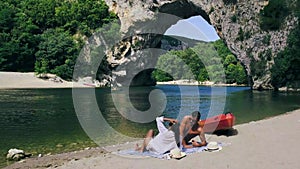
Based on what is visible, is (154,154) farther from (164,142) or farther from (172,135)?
(172,135)

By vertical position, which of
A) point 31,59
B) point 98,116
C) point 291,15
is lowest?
point 98,116

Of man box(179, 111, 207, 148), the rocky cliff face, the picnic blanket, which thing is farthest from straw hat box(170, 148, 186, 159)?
the rocky cliff face

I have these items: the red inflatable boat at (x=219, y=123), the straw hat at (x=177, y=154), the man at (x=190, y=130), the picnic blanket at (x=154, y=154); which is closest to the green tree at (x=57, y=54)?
the red inflatable boat at (x=219, y=123)

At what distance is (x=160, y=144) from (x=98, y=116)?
11833 millimetres

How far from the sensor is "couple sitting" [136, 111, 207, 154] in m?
10.1

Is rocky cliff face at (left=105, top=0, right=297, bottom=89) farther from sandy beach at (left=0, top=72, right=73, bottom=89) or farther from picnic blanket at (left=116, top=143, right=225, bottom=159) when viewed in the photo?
picnic blanket at (left=116, top=143, right=225, bottom=159)

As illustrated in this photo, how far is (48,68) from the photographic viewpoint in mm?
64375

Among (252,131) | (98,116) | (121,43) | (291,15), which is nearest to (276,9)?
(291,15)

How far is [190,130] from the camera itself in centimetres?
1115

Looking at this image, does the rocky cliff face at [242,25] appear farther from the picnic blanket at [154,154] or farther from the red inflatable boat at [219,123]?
the picnic blanket at [154,154]

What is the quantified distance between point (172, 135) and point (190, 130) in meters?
1.18

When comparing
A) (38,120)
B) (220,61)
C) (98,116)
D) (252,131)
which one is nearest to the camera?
(252,131)

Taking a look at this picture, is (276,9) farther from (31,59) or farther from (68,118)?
(31,59)

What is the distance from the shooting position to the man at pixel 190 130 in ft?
35.0
